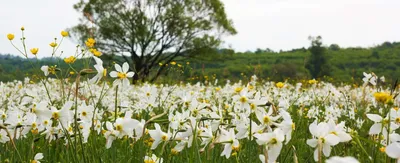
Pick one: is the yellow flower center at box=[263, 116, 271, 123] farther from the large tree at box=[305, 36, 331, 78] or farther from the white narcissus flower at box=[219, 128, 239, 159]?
the large tree at box=[305, 36, 331, 78]

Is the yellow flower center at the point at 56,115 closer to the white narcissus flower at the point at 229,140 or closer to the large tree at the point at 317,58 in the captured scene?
the white narcissus flower at the point at 229,140

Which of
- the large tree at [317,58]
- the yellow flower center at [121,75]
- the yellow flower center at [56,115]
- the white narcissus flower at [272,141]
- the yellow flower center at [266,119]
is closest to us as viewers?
the white narcissus flower at [272,141]

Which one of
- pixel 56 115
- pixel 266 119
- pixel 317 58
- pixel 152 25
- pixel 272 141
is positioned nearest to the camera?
pixel 272 141

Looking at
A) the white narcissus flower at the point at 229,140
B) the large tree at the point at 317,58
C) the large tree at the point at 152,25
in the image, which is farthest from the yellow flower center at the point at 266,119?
the large tree at the point at 317,58

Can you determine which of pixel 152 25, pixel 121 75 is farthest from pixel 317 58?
pixel 121 75

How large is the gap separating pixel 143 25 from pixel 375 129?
35.3 meters

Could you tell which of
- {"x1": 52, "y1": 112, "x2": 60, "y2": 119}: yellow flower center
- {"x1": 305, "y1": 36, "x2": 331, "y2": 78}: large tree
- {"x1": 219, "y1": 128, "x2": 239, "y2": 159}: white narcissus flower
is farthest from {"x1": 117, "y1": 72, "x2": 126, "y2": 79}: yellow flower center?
{"x1": 305, "y1": 36, "x2": 331, "y2": 78}: large tree

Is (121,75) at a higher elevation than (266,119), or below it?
higher

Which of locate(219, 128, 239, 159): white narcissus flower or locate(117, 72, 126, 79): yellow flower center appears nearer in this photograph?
locate(219, 128, 239, 159): white narcissus flower

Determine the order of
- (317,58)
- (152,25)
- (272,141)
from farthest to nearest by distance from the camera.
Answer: (317,58)
(152,25)
(272,141)

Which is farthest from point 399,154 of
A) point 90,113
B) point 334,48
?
point 334,48

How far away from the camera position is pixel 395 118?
170 cm

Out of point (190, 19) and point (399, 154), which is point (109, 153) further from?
point (190, 19)

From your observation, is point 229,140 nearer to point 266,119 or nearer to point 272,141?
point 266,119
